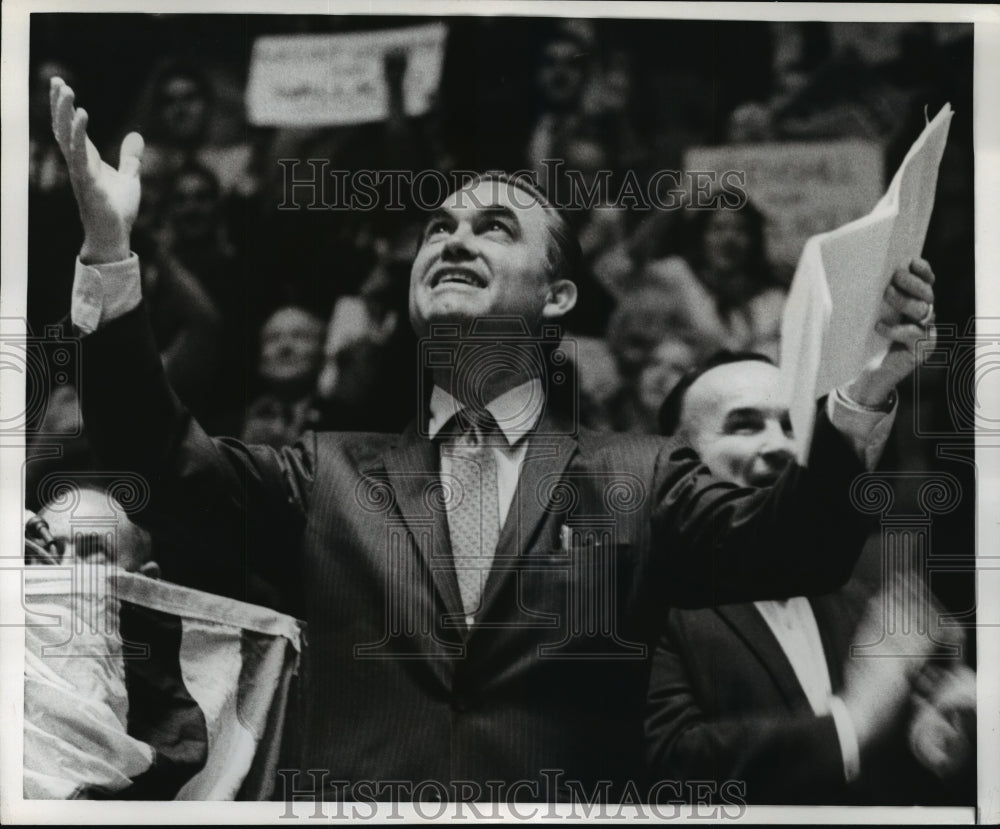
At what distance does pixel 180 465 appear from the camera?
521 centimetres

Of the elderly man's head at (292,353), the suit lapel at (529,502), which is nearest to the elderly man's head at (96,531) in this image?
the elderly man's head at (292,353)

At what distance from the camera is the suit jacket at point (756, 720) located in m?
5.18

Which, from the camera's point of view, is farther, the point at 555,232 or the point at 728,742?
the point at 555,232

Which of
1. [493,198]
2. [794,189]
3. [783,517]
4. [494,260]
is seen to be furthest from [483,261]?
[783,517]

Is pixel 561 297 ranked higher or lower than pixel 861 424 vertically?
higher

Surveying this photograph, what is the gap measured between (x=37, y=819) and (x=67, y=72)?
10.7 ft

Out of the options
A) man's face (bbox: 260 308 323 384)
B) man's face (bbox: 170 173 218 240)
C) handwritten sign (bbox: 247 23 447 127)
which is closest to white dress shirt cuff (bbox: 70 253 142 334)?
man's face (bbox: 170 173 218 240)

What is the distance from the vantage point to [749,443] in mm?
5258

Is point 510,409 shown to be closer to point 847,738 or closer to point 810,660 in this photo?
point 810,660

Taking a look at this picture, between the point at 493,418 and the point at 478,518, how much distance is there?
437 mm

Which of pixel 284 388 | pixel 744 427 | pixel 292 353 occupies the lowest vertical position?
pixel 744 427

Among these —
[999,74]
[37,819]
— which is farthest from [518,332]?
[37,819]

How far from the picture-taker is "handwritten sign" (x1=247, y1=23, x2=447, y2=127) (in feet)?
17.4

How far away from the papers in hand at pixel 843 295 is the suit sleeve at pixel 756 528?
0.15 meters
